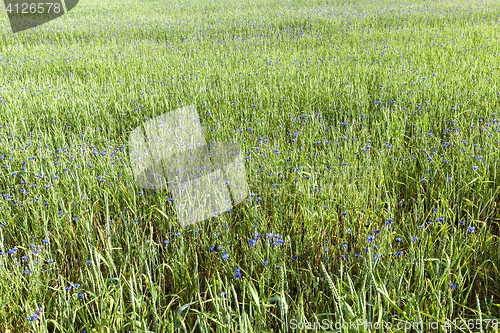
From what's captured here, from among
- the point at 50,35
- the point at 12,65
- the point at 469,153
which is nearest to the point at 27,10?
the point at 50,35

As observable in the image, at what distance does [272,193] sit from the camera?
8.29 ft

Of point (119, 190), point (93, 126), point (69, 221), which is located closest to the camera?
point (69, 221)

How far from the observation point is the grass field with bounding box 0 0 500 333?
1.60 m

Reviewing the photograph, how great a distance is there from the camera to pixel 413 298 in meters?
1.48

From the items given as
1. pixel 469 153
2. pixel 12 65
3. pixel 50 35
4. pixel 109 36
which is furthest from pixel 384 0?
pixel 469 153

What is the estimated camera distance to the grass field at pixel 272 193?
1.60 m

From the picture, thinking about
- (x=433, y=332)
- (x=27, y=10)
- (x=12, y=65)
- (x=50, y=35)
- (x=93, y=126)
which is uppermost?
(x=27, y=10)

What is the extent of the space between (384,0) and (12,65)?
51.6 ft

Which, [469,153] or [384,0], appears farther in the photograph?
[384,0]

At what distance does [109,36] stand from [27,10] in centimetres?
1055

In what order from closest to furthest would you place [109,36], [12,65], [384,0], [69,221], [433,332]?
[433,332] < [69,221] < [12,65] < [109,36] < [384,0]

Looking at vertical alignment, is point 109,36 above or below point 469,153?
above

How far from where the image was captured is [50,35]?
1088 cm

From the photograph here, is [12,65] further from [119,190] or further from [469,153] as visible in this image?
[469,153]
